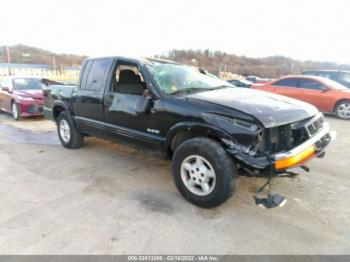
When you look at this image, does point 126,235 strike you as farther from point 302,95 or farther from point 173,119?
point 302,95

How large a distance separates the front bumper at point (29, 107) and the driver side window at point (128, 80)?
18.9 feet

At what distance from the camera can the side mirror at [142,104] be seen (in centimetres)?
367

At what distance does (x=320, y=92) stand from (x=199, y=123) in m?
7.94

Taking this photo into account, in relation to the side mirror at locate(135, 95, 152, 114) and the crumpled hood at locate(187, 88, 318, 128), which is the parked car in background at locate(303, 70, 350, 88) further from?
the side mirror at locate(135, 95, 152, 114)

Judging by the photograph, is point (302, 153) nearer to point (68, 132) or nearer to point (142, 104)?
point (142, 104)

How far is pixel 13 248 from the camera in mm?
2518

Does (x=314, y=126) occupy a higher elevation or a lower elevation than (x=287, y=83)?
lower

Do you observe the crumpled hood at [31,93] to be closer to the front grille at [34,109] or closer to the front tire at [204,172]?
the front grille at [34,109]

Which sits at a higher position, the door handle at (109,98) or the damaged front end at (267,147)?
the door handle at (109,98)

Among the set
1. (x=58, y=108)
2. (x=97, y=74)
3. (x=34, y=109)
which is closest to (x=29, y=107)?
(x=34, y=109)

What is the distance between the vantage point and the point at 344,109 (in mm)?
8969

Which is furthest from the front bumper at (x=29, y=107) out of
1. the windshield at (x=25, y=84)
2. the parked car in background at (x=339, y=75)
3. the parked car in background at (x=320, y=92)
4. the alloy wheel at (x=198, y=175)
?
the parked car in background at (x=339, y=75)

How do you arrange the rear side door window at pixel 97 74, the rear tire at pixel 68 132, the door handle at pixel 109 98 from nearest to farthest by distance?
the door handle at pixel 109 98 < the rear side door window at pixel 97 74 < the rear tire at pixel 68 132

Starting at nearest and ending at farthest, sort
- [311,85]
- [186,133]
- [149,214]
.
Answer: [149,214], [186,133], [311,85]
